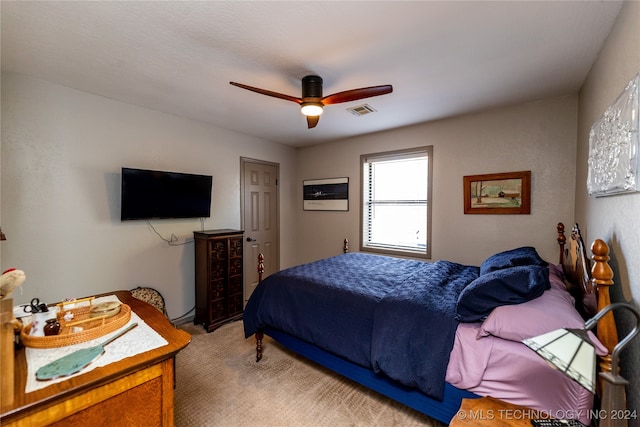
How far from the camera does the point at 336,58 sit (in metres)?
1.99

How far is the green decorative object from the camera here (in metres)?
0.96

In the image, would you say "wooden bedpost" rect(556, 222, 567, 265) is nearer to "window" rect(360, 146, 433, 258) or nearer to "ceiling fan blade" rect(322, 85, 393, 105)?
"window" rect(360, 146, 433, 258)

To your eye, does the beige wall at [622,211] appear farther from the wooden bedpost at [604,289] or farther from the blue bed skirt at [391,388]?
the blue bed skirt at [391,388]

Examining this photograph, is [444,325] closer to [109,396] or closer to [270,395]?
[270,395]

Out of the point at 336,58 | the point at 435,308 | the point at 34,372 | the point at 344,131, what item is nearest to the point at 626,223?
the point at 435,308

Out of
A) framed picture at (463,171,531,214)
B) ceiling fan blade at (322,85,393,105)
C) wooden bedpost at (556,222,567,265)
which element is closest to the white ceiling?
ceiling fan blade at (322,85,393,105)

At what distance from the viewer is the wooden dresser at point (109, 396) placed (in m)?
0.86

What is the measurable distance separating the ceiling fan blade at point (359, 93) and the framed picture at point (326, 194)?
7.46 ft

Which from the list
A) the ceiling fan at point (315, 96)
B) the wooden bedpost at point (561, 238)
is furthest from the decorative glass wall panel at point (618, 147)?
the ceiling fan at point (315, 96)

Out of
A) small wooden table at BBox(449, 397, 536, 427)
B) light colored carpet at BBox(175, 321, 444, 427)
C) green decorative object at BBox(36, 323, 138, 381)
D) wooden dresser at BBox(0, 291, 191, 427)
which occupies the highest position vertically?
green decorative object at BBox(36, 323, 138, 381)

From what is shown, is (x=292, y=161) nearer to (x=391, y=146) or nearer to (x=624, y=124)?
(x=391, y=146)

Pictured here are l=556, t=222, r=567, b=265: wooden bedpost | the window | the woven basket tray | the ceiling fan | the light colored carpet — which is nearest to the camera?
the woven basket tray

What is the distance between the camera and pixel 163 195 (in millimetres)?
3045

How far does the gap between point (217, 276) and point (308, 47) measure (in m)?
2.73
